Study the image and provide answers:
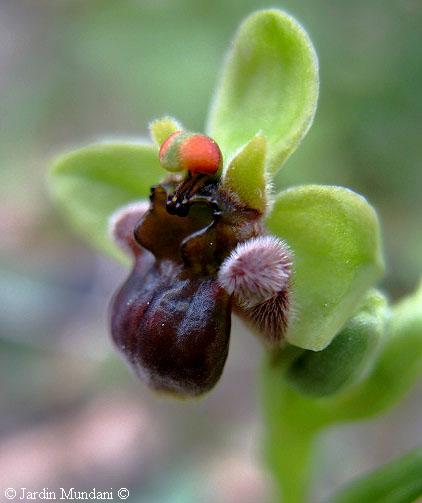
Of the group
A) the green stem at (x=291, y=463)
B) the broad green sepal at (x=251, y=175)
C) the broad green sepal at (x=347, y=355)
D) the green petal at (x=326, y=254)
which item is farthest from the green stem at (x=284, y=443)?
the broad green sepal at (x=251, y=175)

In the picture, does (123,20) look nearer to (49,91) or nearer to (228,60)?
(49,91)

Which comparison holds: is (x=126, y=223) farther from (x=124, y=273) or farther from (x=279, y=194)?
(x=124, y=273)

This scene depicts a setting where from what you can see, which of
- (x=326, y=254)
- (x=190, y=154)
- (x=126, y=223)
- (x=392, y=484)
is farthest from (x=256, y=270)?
(x=392, y=484)

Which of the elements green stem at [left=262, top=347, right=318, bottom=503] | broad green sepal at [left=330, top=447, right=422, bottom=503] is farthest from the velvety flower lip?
broad green sepal at [left=330, top=447, right=422, bottom=503]

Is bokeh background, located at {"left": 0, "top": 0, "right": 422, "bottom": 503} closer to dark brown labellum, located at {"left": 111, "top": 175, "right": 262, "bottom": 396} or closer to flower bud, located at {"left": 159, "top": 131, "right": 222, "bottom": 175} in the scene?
dark brown labellum, located at {"left": 111, "top": 175, "right": 262, "bottom": 396}

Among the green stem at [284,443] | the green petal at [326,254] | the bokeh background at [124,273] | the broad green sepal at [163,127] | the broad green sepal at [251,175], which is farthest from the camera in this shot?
the bokeh background at [124,273]

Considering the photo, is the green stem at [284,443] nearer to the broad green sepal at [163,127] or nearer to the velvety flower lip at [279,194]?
the velvety flower lip at [279,194]
